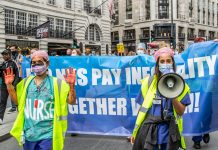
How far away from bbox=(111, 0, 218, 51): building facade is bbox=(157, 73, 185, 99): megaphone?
63883mm

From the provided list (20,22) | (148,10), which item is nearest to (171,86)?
(20,22)

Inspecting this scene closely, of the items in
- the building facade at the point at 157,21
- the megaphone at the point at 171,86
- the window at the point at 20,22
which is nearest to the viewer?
the megaphone at the point at 171,86

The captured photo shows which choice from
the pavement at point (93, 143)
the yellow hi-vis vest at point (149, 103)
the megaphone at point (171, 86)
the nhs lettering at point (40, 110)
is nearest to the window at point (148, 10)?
the pavement at point (93, 143)

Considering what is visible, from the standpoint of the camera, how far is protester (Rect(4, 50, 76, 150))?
3.87 meters

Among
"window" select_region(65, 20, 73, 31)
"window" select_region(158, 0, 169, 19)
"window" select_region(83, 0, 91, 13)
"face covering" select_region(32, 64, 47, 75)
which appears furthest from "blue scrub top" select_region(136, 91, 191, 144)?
"window" select_region(158, 0, 169, 19)

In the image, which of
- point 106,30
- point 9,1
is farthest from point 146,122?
point 106,30

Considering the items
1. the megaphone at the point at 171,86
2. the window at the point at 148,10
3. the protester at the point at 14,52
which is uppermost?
the window at the point at 148,10

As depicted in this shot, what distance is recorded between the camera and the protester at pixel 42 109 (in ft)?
12.7

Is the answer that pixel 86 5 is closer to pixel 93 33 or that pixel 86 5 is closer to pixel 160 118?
pixel 93 33

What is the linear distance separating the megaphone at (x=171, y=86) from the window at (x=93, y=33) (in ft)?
131

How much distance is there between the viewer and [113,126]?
6922 millimetres

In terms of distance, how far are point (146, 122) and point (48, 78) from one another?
3.89 ft

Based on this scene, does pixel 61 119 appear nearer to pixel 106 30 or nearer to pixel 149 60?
pixel 149 60

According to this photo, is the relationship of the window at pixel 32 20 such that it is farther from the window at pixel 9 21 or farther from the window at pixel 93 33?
the window at pixel 93 33
